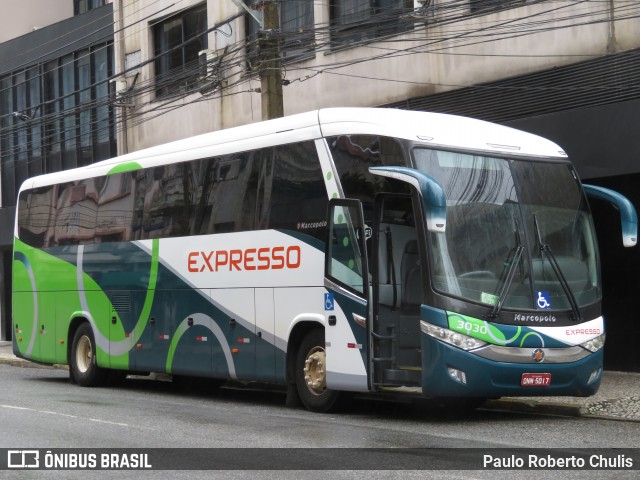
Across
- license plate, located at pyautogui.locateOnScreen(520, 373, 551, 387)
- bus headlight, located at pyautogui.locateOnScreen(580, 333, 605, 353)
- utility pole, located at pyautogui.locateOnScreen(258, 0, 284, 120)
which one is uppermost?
utility pole, located at pyautogui.locateOnScreen(258, 0, 284, 120)

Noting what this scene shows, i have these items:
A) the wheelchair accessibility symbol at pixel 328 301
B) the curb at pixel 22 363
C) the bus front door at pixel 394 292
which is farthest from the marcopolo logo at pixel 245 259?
the curb at pixel 22 363

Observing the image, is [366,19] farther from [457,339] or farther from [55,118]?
[55,118]

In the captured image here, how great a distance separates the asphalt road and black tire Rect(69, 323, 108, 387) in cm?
255

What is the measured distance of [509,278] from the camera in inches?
520

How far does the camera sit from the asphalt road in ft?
33.9

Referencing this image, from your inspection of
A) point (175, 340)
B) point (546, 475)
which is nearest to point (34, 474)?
point (546, 475)

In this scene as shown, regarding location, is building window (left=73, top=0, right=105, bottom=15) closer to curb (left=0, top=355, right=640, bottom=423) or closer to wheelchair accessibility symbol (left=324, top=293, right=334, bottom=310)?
wheelchair accessibility symbol (left=324, top=293, right=334, bottom=310)

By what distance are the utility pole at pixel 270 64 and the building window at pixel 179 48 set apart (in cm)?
831

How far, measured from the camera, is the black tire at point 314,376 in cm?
1471

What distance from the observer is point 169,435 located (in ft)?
40.2

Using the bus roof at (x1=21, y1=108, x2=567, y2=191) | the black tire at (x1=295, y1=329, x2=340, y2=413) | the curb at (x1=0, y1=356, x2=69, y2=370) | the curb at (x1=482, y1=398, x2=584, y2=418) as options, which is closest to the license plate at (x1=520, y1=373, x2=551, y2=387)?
the curb at (x1=482, y1=398, x2=584, y2=418)

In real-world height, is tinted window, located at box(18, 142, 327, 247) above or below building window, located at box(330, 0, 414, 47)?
below

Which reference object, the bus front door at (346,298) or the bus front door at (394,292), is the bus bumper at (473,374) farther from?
the bus front door at (346,298)

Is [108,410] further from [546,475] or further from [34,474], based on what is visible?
[546,475]
